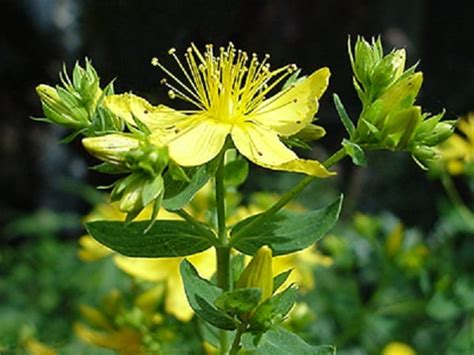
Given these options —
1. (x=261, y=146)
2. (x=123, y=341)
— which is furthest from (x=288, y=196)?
(x=123, y=341)

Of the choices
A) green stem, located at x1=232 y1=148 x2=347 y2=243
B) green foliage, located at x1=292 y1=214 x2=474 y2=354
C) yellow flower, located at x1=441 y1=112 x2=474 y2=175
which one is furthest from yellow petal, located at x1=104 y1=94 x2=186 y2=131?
yellow flower, located at x1=441 y1=112 x2=474 y2=175

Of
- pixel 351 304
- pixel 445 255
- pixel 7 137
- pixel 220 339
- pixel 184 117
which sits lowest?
pixel 7 137

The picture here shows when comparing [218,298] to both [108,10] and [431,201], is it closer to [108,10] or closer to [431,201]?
[108,10]

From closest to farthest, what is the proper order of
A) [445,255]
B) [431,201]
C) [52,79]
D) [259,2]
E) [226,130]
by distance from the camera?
1. [226,130]
2. [445,255]
3. [259,2]
4. [431,201]
5. [52,79]

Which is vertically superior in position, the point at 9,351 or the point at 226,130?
the point at 226,130

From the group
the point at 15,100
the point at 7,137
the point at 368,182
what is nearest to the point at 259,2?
the point at 368,182

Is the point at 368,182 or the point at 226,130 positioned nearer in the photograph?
the point at 226,130
